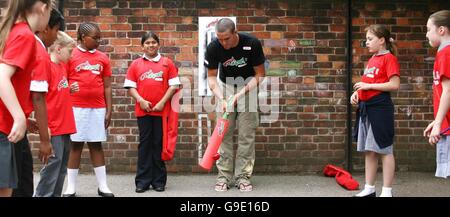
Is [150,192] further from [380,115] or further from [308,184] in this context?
[380,115]

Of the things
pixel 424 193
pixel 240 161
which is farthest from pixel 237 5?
pixel 424 193

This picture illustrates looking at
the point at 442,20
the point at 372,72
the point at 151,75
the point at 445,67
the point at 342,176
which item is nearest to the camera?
the point at 445,67

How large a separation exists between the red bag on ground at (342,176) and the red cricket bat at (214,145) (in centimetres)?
147

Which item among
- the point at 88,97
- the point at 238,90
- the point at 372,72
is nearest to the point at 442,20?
the point at 372,72

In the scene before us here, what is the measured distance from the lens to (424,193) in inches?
229

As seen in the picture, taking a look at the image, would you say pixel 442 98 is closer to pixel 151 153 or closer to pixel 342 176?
pixel 342 176

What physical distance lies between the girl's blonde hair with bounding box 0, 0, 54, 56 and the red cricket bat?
2.56m

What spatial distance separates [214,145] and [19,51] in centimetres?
264

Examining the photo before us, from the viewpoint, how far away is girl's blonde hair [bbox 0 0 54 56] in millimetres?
3346

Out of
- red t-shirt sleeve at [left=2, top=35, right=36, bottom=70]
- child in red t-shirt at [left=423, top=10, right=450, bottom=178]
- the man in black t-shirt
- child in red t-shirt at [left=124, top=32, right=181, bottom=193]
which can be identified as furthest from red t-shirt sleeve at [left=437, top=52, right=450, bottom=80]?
red t-shirt sleeve at [left=2, top=35, right=36, bottom=70]

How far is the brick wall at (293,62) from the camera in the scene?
6.62m

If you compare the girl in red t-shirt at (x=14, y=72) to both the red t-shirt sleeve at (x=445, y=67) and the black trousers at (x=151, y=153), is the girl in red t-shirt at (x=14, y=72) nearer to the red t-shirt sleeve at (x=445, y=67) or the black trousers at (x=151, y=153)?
the black trousers at (x=151, y=153)

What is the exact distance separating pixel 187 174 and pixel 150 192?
954mm

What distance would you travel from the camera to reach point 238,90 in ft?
19.5
